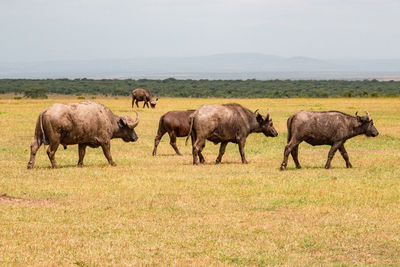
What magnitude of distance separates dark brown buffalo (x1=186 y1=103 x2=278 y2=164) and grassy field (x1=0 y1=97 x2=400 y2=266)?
2.37 ft

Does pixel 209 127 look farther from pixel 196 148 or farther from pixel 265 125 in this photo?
pixel 265 125

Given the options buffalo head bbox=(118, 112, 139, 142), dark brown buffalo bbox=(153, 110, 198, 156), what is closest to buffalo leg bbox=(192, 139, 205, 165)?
buffalo head bbox=(118, 112, 139, 142)

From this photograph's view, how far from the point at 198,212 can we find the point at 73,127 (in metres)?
6.80

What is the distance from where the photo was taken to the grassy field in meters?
9.05

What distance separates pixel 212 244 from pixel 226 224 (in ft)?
4.28

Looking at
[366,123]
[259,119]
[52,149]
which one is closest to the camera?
[52,149]

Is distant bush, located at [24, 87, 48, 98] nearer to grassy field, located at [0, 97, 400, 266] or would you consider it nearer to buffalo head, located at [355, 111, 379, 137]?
grassy field, located at [0, 97, 400, 266]

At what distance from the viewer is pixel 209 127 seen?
62.5ft

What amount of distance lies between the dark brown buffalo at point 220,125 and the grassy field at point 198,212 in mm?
723

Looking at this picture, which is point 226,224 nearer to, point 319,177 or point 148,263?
point 148,263

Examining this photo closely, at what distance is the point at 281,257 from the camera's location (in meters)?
8.91

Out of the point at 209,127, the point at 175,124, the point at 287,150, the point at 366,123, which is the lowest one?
the point at 287,150

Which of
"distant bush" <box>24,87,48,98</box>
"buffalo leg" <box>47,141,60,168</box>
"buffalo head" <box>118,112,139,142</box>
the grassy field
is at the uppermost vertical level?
"buffalo head" <box>118,112,139,142</box>

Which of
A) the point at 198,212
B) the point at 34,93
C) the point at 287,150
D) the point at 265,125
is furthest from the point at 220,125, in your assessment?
the point at 34,93
